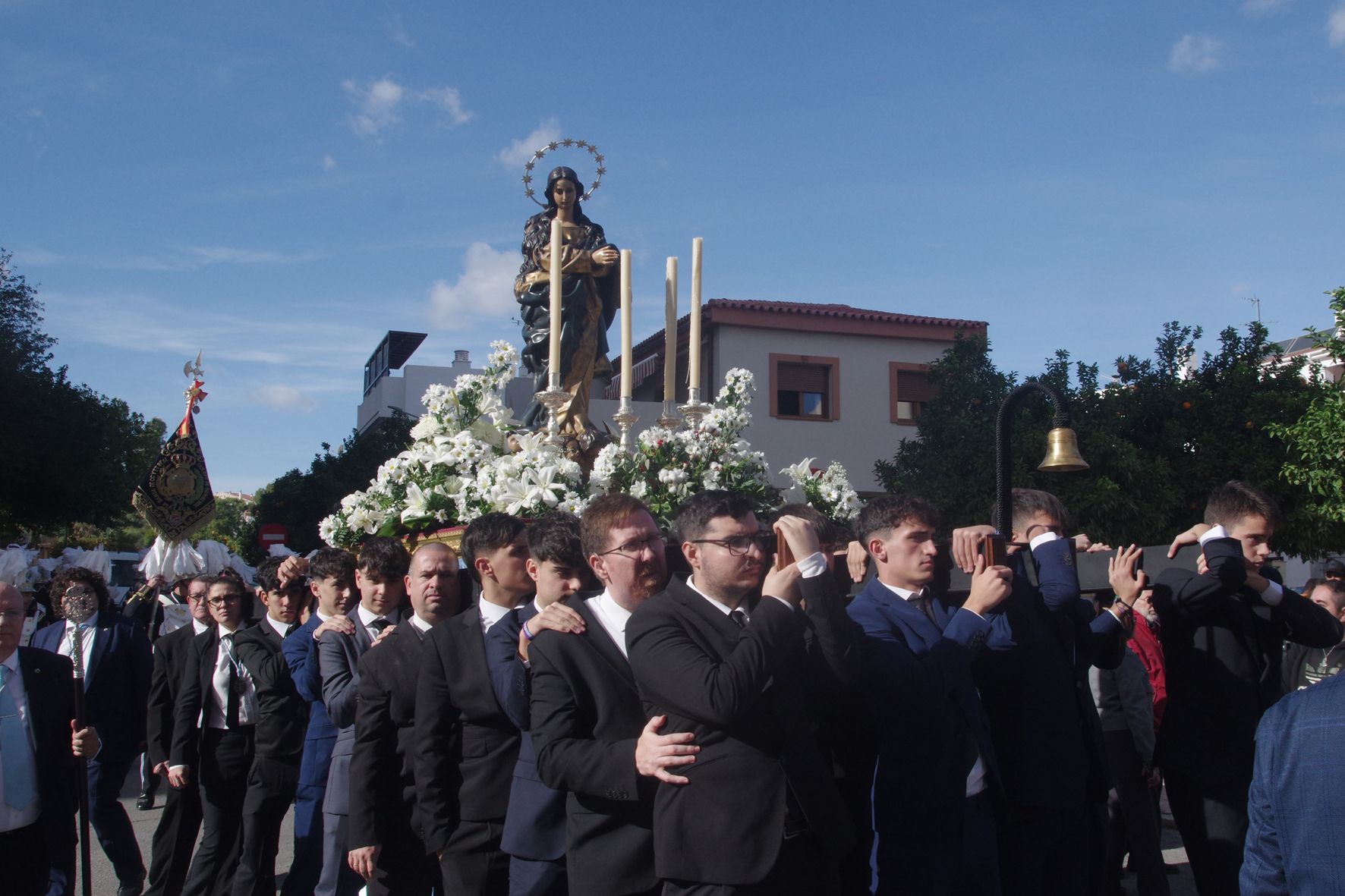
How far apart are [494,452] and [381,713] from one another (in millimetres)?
1704

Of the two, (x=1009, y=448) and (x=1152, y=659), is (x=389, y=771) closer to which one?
(x=1009, y=448)

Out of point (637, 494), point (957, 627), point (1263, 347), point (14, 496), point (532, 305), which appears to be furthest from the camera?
point (14, 496)

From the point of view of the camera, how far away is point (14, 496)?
27328 millimetres

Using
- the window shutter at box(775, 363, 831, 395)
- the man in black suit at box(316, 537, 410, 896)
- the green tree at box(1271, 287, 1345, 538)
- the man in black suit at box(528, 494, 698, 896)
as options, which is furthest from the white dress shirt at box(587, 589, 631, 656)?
the window shutter at box(775, 363, 831, 395)

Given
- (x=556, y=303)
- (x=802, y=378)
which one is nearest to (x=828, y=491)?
(x=556, y=303)

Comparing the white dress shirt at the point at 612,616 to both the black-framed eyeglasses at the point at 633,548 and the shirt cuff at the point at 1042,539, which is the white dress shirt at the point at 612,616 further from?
the shirt cuff at the point at 1042,539

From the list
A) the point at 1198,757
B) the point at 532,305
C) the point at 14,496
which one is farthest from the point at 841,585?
the point at 14,496

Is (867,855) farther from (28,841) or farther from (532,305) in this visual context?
(532,305)

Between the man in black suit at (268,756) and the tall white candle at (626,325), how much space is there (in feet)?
6.95

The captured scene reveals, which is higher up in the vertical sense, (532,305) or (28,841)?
(532,305)

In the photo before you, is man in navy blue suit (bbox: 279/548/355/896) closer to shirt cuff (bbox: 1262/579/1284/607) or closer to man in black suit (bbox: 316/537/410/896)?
man in black suit (bbox: 316/537/410/896)

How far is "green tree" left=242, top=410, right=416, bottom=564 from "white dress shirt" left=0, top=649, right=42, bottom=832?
21824mm

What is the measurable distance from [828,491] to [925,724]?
7.38 ft

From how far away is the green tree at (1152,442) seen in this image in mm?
18688
